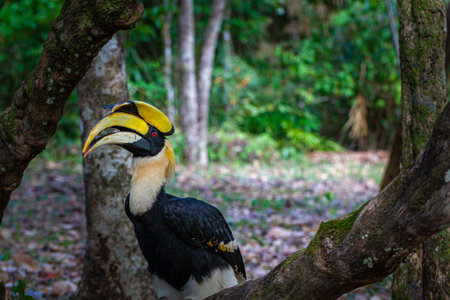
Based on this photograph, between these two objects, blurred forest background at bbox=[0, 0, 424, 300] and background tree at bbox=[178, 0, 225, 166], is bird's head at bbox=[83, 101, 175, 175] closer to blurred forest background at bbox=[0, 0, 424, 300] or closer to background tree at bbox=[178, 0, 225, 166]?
blurred forest background at bbox=[0, 0, 424, 300]

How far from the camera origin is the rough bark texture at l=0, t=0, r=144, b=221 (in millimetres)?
2104

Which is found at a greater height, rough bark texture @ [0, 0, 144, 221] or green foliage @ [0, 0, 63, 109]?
green foliage @ [0, 0, 63, 109]

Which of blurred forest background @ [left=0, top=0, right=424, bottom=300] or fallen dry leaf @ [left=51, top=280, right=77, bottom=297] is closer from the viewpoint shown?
fallen dry leaf @ [left=51, top=280, right=77, bottom=297]

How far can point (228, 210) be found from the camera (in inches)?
238

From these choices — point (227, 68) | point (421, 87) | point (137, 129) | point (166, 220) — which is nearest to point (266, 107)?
point (227, 68)

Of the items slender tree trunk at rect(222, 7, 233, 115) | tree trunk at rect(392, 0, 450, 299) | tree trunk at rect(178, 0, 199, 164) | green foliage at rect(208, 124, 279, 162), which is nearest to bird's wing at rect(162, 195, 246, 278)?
tree trunk at rect(392, 0, 450, 299)

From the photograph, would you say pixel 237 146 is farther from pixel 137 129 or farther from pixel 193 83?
pixel 137 129

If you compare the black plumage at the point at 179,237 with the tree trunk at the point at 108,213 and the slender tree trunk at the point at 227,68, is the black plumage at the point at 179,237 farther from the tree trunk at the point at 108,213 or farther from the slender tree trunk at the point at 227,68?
the slender tree trunk at the point at 227,68

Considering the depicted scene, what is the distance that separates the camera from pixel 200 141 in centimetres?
991

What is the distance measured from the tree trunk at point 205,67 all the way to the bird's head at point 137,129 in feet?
23.3

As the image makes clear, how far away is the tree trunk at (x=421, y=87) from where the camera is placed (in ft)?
8.54

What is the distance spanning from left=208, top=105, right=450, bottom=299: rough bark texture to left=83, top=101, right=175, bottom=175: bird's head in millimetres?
1116

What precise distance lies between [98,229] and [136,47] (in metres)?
9.99

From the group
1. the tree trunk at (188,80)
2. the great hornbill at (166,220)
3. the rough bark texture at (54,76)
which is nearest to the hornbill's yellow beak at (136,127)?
the great hornbill at (166,220)
